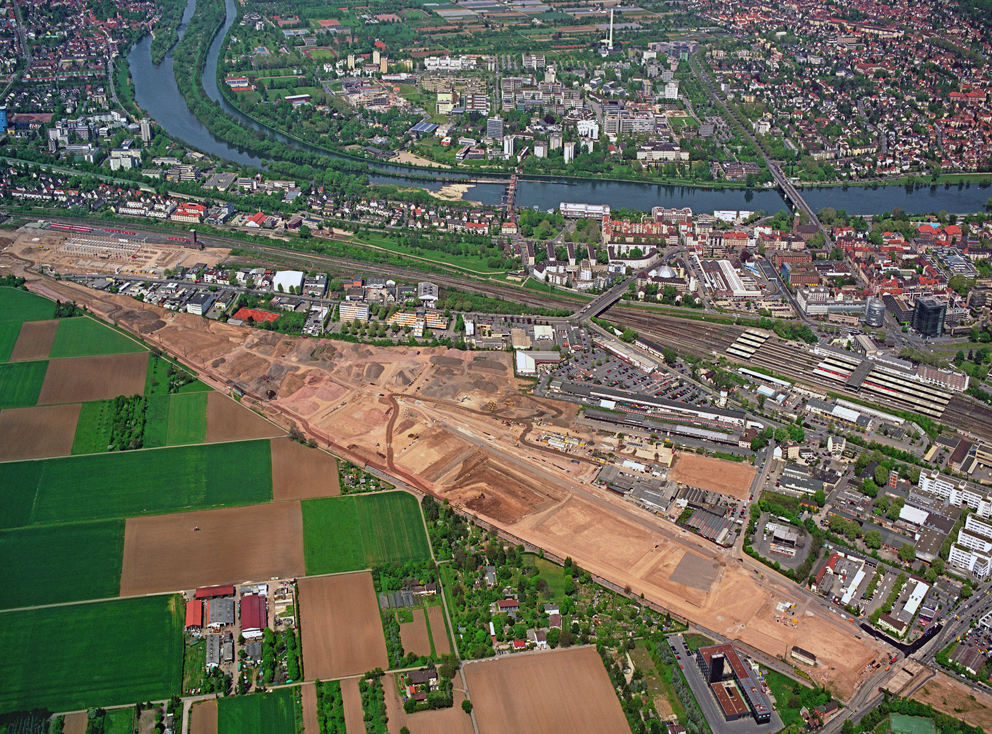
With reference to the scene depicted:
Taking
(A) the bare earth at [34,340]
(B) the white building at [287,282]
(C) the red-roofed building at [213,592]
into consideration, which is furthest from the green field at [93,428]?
(B) the white building at [287,282]

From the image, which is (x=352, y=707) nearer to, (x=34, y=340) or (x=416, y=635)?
(x=416, y=635)

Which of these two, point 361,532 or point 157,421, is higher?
point 157,421

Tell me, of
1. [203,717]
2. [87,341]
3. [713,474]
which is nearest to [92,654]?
[203,717]

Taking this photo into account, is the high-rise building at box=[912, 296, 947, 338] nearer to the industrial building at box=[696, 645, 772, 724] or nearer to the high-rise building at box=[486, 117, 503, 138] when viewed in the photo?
the industrial building at box=[696, 645, 772, 724]

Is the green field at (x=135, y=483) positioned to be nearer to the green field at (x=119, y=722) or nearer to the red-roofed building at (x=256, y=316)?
the green field at (x=119, y=722)

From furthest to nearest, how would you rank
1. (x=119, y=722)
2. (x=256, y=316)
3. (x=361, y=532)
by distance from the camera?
(x=256, y=316)
(x=361, y=532)
(x=119, y=722)

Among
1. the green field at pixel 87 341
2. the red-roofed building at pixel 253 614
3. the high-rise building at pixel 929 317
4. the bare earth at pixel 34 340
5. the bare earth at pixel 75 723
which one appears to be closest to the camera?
A: the bare earth at pixel 75 723

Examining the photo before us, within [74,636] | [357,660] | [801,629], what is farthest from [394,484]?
[801,629]
